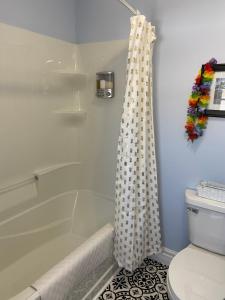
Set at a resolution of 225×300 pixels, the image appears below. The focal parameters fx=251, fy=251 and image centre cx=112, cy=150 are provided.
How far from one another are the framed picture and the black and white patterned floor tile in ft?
4.28

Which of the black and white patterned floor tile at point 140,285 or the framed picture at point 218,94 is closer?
the framed picture at point 218,94

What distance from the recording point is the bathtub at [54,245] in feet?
4.65

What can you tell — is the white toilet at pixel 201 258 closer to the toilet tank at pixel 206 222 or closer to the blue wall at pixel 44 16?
the toilet tank at pixel 206 222

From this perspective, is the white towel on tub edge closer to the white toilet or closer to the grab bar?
the white toilet

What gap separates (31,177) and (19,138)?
1.13 feet

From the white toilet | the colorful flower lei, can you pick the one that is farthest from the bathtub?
the colorful flower lei

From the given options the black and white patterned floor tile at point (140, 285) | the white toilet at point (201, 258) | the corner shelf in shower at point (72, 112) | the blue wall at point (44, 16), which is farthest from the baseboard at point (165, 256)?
the blue wall at point (44, 16)

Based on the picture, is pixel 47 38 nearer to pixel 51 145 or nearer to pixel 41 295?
pixel 51 145

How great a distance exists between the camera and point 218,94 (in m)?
1.66

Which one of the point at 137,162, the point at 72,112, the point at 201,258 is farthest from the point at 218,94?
the point at 72,112

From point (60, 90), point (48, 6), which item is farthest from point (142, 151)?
point (48, 6)

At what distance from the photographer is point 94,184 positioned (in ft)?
7.98

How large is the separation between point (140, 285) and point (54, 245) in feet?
2.62

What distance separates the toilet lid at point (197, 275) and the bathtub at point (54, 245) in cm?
54
